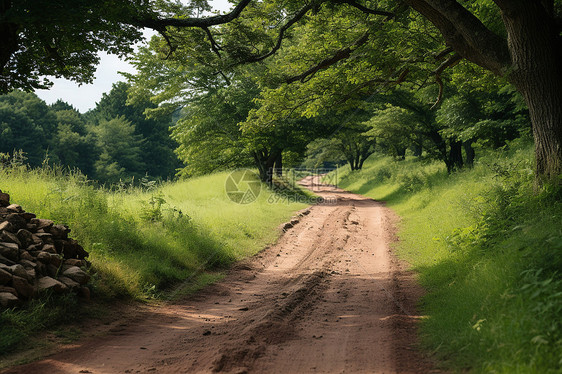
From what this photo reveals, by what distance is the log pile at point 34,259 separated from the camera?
17.2 ft

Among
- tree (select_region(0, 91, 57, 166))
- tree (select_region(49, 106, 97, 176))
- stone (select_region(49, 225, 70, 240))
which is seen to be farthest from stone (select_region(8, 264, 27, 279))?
tree (select_region(49, 106, 97, 176))

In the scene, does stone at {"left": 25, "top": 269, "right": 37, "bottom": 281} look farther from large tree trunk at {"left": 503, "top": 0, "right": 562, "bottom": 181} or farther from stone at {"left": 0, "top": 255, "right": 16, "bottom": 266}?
large tree trunk at {"left": 503, "top": 0, "right": 562, "bottom": 181}

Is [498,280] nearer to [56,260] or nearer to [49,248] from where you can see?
[56,260]

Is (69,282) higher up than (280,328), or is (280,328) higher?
(69,282)

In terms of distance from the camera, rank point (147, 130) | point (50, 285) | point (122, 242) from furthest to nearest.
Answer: point (147, 130)
point (122, 242)
point (50, 285)

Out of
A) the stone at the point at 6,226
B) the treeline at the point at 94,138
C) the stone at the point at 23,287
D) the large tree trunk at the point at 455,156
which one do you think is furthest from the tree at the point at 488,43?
the treeline at the point at 94,138

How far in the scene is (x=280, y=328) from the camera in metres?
5.39

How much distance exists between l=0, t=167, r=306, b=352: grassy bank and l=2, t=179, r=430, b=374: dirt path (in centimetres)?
69

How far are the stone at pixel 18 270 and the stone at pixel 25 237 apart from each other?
2.26 feet

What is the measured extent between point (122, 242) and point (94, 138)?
54.7m

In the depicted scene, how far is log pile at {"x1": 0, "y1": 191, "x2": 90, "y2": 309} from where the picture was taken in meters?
5.24

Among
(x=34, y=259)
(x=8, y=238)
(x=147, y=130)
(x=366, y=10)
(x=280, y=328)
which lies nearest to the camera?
(x=280, y=328)

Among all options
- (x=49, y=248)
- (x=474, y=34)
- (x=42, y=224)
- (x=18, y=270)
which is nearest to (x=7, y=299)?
(x=18, y=270)

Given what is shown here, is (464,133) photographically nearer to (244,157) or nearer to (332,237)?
(332,237)
